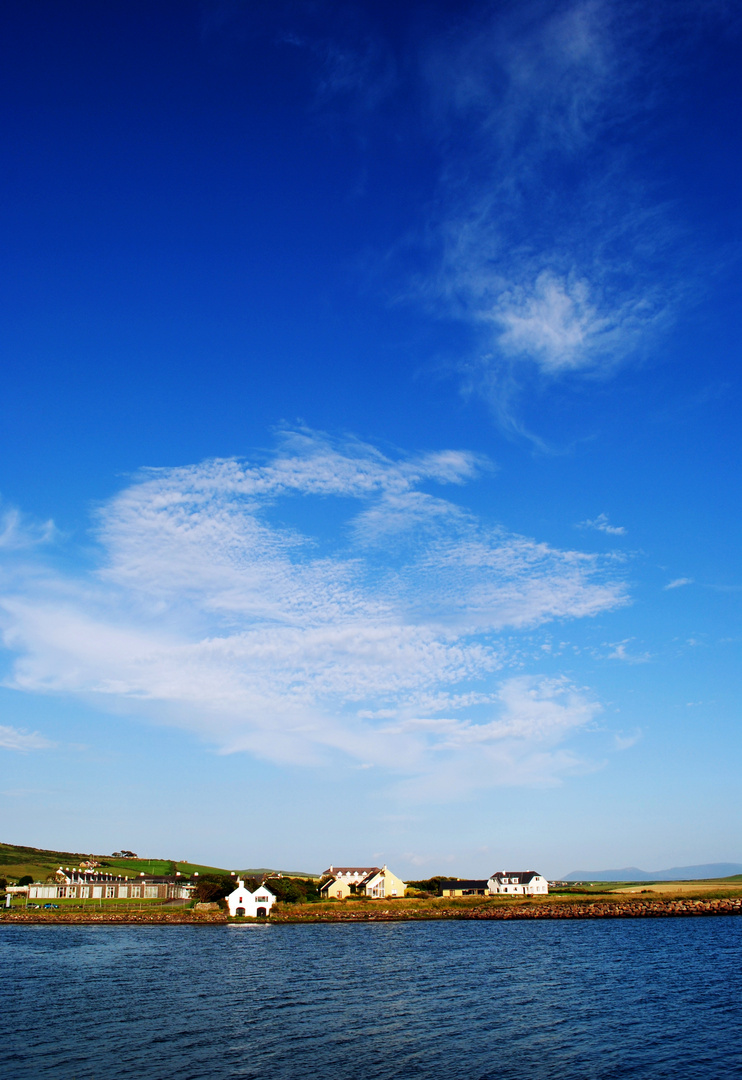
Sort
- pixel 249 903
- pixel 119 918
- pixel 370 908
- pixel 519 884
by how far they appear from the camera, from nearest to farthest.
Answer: pixel 249 903 → pixel 119 918 → pixel 370 908 → pixel 519 884

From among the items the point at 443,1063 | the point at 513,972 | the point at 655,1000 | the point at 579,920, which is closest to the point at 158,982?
the point at 513,972

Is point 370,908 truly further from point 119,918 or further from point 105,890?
point 105,890

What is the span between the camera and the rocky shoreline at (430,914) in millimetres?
104188

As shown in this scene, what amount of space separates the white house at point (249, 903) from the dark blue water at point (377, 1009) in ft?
115

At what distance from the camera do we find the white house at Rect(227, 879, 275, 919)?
355 feet

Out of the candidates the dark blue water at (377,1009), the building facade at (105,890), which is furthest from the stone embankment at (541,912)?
the building facade at (105,890)

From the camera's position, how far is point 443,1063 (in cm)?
2853

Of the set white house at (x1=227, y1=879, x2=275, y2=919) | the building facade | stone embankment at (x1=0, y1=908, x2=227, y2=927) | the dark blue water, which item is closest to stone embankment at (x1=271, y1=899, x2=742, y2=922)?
white house at (x1=227, y1=879, x2=275, y2=919)

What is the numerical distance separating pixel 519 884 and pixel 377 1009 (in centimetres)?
11435

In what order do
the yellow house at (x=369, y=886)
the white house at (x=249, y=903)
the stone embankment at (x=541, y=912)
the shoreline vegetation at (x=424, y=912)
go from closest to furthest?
the stone embankment at (x=541, y=912) → the shoreline vegetation at (x=424, y=912) → the white house at (x=249, y=903) → the yellow house at (x=369, y=886)

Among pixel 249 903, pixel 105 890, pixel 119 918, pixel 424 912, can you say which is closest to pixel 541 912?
pixel 424 912

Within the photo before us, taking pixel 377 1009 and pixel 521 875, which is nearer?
pixel 377 1009

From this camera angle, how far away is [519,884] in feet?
468

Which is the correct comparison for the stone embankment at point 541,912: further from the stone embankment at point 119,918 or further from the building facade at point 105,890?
the building facade at point 105,890
